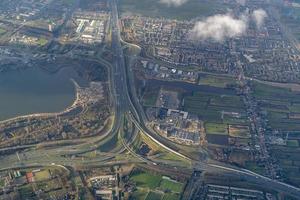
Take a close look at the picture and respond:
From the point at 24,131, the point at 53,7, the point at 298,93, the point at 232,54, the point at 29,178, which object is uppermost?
the point at 53,7

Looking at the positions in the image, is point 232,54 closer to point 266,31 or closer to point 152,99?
point 266,31

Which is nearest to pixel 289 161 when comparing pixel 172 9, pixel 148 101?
pixel 148 101

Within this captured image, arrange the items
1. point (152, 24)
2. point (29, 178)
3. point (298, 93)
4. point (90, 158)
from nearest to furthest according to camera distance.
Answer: point (29, 178), point (90, 158), point (298, 93), point (152, 24)

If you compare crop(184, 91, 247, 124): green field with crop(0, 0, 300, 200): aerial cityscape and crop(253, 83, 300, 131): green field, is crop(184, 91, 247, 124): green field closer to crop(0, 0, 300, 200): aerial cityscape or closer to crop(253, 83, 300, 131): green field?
crop(0, 0, 300, 200): aerial cityscape

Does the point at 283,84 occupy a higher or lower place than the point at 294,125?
higher

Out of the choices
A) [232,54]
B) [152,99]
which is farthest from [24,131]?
[232,54]

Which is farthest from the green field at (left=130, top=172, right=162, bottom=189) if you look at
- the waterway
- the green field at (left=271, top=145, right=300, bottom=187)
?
the waterway
